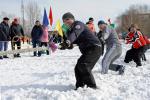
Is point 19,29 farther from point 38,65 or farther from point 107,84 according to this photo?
point 107,84

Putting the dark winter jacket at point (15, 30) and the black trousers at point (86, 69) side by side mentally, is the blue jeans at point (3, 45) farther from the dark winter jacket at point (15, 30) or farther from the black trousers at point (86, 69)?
the black trousers at point (86, 69)

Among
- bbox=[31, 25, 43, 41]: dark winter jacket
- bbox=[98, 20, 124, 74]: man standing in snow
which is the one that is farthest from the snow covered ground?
bbox=[31, 25, 43, 41]: dark winter jacket

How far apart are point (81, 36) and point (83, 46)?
0.86 ft

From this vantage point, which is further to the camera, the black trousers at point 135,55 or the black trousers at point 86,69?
the black trousers at point 135,55

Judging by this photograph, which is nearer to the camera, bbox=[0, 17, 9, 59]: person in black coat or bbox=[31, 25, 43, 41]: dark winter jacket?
bbox=[0, 17, 9, 59]: person in black coat

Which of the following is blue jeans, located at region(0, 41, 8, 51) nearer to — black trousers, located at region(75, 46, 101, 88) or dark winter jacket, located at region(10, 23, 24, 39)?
dark winter jacket, located at region(10, 23, 24, 39)

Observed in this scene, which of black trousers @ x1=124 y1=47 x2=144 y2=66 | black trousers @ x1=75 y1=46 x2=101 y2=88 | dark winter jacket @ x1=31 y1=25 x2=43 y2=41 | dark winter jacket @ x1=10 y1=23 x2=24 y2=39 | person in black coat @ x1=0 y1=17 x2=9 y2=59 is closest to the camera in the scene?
black trousers @ x1=75 y1=46 x2=101 y2=88

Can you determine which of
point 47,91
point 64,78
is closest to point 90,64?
point 47,91

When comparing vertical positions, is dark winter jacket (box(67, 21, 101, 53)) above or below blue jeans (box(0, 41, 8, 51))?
above

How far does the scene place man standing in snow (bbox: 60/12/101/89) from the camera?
Result: 7793 mm

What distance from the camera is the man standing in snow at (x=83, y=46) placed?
779 cm

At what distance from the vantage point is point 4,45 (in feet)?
58.2

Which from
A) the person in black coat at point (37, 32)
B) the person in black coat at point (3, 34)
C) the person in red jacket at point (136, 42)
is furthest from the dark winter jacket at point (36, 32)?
the person in red jacket at point (136, 42)

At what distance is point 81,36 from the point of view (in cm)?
806
